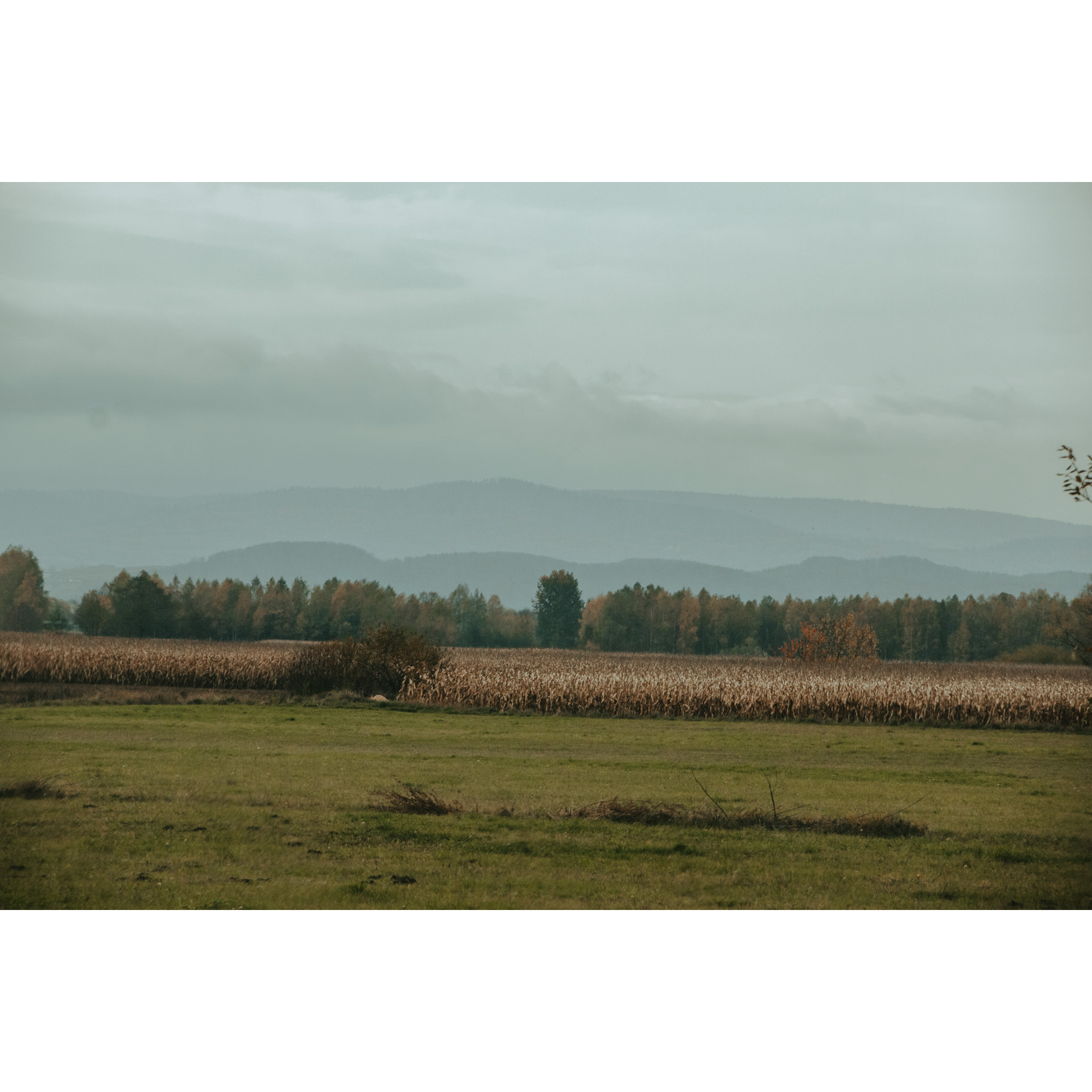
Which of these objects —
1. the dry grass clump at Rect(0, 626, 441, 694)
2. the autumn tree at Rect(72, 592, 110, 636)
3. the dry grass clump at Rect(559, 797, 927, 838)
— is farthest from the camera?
the autumn tree at Rect(72, 592, 110, 636)

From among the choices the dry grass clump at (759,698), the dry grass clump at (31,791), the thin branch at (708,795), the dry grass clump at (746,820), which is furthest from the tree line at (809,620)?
the dry grass clump at (31,791)

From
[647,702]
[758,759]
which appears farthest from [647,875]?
[647,702]

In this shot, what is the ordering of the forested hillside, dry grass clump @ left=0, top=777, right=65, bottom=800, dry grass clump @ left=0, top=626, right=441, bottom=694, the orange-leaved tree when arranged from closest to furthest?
dry grass clump @ left=0, top=777, right=65, bottom=800, dry grass clump @ left=0, top=626, right=441, bottom=694, the orange-leaved tree, the forested hillside

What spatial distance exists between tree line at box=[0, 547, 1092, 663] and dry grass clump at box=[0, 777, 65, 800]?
49.3 m

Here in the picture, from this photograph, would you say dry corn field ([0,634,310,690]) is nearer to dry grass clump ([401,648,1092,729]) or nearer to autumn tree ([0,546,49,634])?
dry grass clump ([401,648,1092,729])

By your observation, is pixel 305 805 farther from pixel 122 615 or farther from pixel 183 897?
pixel 122 615

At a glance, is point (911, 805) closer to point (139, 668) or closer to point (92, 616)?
point (139, 668)

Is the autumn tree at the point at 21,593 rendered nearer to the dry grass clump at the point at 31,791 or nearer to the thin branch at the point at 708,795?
the dry grass clump at the point at 31,791

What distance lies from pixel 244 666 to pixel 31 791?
2427 centimetres

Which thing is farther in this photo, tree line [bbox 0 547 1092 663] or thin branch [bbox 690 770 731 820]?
tree line [bbox 0 547 1092 663]

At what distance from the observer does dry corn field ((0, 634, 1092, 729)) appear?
98.1ft

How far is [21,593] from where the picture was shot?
74312 millimetres

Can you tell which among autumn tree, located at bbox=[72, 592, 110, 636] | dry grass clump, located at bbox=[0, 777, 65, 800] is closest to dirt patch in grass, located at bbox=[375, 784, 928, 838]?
dry grass clump, located at bbox=[0, 777, 65, 800]

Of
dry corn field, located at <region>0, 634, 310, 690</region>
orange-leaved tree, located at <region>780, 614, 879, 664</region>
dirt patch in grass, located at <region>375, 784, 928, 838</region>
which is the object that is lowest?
dry corn field, located at <region>0, 634, 310, 690</region>
